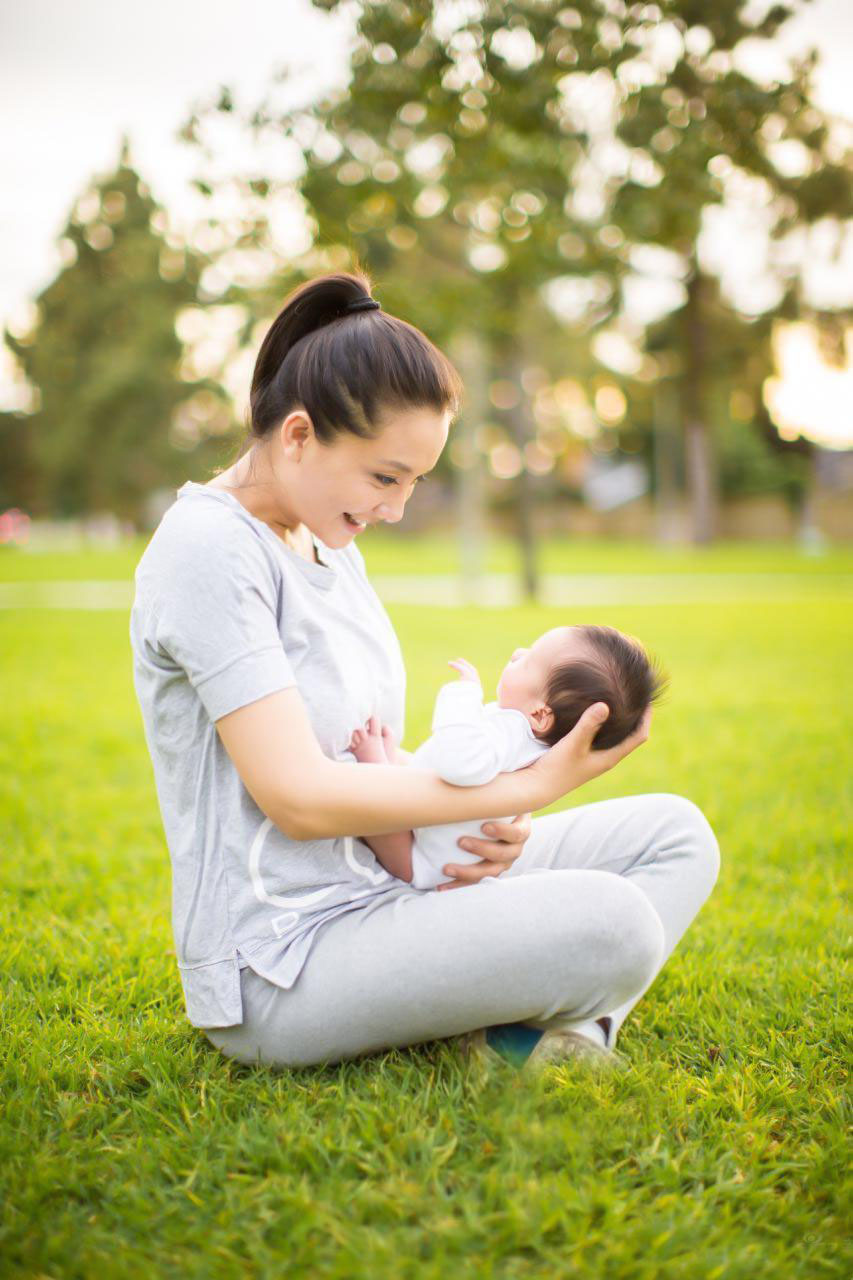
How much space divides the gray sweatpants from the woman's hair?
891 mm

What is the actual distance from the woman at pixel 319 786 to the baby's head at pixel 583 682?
8 cm

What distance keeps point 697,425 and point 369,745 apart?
3877 cm

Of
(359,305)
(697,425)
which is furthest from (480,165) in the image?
(697,425)

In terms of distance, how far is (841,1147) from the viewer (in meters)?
1.87

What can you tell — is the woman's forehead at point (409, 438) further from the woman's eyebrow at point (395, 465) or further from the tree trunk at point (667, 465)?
the tree trunk at point (667, 465)

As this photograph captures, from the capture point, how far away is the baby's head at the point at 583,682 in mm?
2006

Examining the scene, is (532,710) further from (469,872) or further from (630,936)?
(630,936)

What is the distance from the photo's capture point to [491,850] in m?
1.96

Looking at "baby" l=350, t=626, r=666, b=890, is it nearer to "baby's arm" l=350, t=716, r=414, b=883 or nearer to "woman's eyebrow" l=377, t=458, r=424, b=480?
"baby's arm" l=350, t=716, r=414, b=883

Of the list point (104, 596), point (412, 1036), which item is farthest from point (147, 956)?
point (104, 596)

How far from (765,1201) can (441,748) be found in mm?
940

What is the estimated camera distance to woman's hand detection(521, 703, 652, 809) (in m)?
1.87

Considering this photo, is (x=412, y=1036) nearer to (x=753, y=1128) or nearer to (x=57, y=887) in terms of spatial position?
(x=753, y=1128)

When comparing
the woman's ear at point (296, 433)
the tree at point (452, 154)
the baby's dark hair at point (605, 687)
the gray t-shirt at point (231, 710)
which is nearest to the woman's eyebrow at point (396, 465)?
the woman's ear at point (296, 433)
